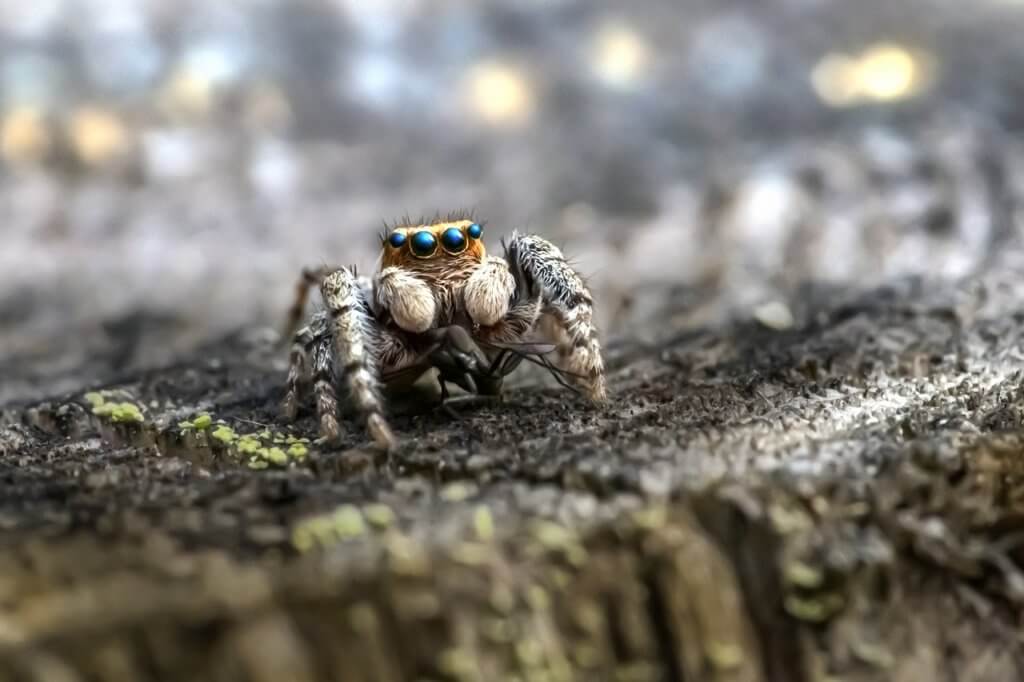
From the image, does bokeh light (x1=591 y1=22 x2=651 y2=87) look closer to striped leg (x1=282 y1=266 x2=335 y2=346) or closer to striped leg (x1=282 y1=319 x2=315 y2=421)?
striped leg (x1=282 y1=266 x2=335 y2=346)

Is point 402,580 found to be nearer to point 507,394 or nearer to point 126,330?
point 507,394

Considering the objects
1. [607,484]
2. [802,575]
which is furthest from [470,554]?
[802,575]

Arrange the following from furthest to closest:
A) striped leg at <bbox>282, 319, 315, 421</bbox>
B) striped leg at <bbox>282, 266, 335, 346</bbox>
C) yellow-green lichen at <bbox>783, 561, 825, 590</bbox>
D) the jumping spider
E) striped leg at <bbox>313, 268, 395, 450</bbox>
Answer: striped leg at <bbox>282, 266, 335, 346</bbox> < striped leg at <bbox>282, 319, 315, 421</bbox> < the jumping spider < striped leg at <bbox>313, 268, 395, 450</bbox> < yellow-green lichen at <bbox>783, 561, 825, 590</bbox>

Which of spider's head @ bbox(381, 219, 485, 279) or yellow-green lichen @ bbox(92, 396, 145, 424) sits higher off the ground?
Result: spider's head @ bbox(381, 219, 485, 279)

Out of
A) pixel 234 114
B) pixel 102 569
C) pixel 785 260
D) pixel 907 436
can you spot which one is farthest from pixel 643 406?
pixel 234 114

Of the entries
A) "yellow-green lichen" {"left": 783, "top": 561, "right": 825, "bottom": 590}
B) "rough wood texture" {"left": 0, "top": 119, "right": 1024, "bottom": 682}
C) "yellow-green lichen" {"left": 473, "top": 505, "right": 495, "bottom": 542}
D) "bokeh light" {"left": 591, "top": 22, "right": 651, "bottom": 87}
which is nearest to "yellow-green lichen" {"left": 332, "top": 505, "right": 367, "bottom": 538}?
"rough wood texture" {"left": 0, "top": 119, "right": 1024, "bottom": 682}

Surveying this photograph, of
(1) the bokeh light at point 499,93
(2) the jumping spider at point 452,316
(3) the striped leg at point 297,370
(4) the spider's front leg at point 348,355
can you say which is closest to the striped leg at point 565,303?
(2) the jumping spider at point 452,316

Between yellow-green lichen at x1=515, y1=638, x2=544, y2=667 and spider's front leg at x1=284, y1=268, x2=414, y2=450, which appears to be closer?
yellow-green lichen at x1=515, y1=638, x2=544, y2=667

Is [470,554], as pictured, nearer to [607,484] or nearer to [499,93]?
[607,484]
